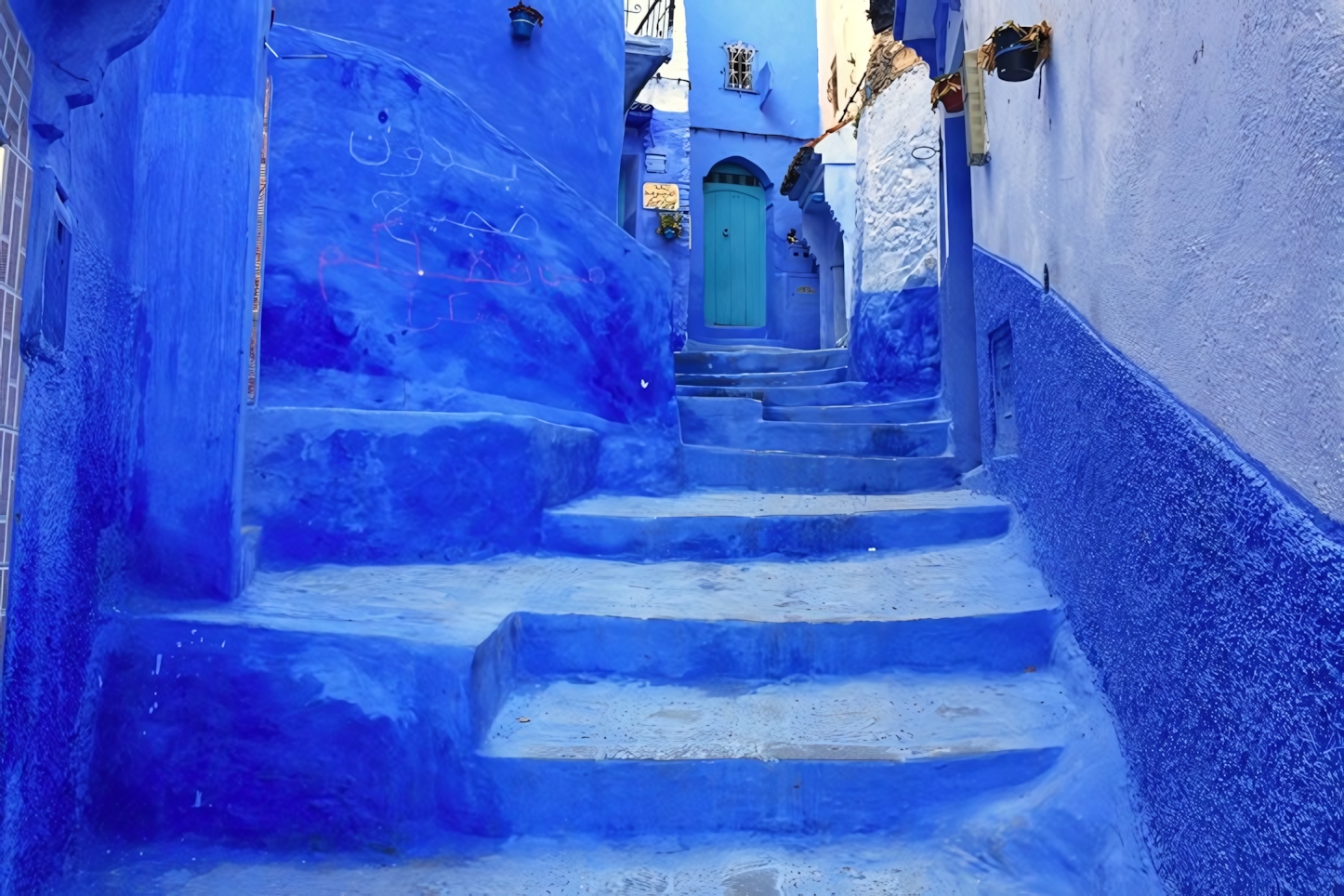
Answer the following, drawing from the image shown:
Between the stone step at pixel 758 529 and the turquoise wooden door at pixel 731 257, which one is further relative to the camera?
the turquoise wooden door at pixel 731 257

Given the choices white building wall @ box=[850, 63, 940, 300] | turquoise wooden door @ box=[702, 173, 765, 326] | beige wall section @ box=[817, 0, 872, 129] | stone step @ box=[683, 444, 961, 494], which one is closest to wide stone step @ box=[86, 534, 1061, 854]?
stone step @ box=[683, 444, 961, 494]

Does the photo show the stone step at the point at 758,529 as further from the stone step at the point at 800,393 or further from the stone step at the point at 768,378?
the stone step at the point at 768,378

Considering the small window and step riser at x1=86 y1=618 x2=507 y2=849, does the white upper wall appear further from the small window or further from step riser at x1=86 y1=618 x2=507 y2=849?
the small window

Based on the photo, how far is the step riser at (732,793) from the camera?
243 cm

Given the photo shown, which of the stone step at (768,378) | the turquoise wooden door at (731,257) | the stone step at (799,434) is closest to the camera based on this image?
the stone step at (799,434)

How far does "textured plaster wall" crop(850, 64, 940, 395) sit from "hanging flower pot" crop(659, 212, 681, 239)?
3.80 m

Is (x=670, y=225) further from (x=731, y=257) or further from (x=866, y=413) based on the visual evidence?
(x=866, y=413)

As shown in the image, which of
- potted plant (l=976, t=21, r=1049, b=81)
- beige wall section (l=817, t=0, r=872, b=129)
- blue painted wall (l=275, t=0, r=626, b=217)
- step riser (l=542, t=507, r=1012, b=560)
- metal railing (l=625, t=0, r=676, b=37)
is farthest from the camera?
metal railing (l=625, t=0, r=676, b=37)

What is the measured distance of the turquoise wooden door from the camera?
45.2ft

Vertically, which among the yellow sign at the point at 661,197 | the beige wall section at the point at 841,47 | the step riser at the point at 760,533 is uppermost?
the beige wall section at the point at 841,47

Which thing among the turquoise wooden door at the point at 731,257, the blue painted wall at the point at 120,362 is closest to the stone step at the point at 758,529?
the blue painted wall at the point at 120,362

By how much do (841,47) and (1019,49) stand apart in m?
9.02

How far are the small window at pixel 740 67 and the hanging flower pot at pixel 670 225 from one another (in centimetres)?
379

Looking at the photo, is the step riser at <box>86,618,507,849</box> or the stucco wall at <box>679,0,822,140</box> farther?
the stucco wall at <box>679,0,822,140</box>
